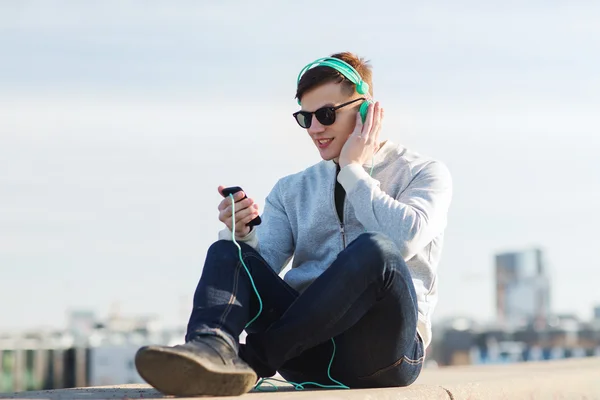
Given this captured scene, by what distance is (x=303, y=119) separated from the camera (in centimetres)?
413

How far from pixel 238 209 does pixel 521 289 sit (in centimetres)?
15104

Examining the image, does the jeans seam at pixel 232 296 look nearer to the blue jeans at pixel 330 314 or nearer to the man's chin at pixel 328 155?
the blue jeans at pixel 330 314

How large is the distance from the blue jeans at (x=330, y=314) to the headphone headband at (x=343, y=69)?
86 cm

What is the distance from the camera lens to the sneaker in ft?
9.96

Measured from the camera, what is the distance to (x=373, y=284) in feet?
11.2

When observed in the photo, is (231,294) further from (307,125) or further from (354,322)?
(307,125)

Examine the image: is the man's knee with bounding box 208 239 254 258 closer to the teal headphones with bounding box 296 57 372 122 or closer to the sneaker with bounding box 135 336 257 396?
the sneaker with bounding box 135 336 257 396

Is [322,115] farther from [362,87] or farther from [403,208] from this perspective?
[403,208]

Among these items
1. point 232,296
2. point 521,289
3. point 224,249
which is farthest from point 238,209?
point 521,289

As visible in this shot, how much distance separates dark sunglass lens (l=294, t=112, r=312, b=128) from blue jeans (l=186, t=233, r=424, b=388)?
670 mm

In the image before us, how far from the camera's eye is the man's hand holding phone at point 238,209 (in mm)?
3752

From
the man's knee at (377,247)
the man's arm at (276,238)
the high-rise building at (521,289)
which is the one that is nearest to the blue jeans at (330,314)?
the man's knee at (377,247)

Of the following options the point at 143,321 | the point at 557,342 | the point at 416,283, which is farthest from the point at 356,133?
the point at 143,321

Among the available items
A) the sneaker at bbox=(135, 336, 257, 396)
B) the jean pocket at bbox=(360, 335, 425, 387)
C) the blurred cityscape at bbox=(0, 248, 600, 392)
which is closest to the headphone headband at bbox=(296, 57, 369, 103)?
the jean pocket at bbox=(360, 335, 425, 387)
